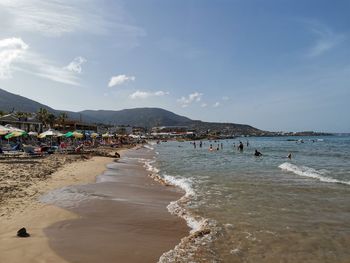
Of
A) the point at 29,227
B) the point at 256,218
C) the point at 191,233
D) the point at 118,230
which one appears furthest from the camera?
the point at 256,218

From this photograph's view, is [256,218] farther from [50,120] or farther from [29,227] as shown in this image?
[50,120]

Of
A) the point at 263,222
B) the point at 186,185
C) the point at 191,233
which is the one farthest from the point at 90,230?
the point at 186,185

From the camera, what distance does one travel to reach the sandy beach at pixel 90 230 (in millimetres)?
7129

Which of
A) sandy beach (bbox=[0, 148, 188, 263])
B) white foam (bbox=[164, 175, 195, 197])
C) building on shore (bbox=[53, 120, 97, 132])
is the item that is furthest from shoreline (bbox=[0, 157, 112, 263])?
building on shore (bbox=[53, 120, 97, 132])

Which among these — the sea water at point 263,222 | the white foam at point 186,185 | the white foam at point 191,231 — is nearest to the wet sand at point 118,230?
the white foam at point 191,231

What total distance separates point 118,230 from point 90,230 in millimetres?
713

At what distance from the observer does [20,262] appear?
642 centimetres

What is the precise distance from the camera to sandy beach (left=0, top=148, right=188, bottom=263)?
7129 mm

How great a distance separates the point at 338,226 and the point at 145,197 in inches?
291

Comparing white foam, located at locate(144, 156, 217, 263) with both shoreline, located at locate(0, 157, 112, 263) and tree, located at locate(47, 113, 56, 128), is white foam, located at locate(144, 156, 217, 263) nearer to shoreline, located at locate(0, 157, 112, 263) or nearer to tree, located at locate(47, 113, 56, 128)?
shoreline, located at locate(0, 157, 112, 263)

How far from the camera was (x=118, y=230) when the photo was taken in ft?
30.2

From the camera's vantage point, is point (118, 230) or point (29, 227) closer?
point (29, 227)

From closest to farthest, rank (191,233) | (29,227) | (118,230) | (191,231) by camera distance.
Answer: (29,227) → (118,230) → (191,233) → (191,231)

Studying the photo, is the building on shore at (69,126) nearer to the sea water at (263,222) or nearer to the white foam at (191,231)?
the sea water at (263,222)
